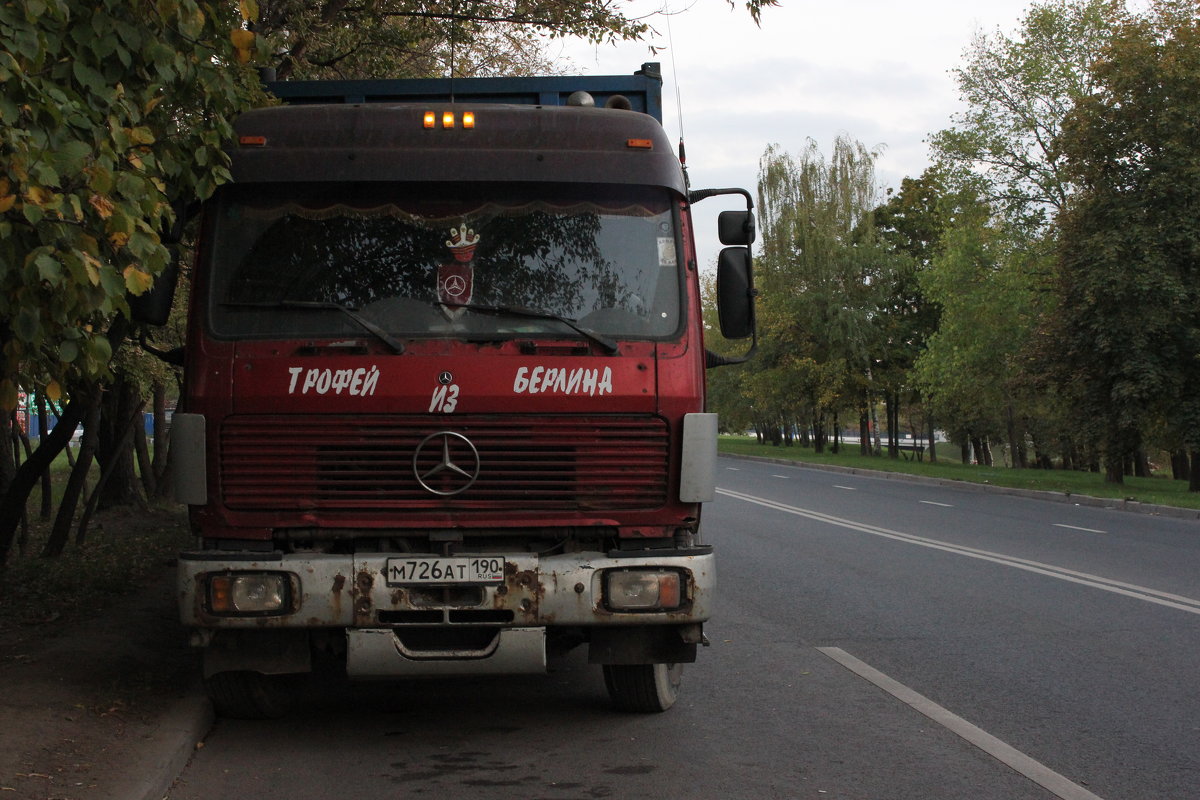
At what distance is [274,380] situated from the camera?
18.1 feet

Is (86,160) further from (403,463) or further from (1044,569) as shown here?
(1044,569)

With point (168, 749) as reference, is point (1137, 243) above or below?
above

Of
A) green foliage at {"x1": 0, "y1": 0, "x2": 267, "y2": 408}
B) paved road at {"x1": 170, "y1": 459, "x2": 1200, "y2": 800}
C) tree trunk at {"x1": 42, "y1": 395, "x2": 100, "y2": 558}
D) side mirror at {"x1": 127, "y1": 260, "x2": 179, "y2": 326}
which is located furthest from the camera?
tree trunk at {"x1": 42, "y1": 395, "x2": 100, "y2": 558}

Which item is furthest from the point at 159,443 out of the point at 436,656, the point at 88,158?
the point at 88,158

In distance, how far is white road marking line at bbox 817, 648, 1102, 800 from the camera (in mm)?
5023

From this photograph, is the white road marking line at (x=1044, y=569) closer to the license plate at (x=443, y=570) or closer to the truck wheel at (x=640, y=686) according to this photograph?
the truck wheel at (x=640, y=686)

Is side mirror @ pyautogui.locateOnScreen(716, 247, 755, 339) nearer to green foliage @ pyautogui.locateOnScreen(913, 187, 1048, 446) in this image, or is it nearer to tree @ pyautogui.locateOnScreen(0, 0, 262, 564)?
tree @ pyautogui.locateOnScreen(0, 0, 262, 564)

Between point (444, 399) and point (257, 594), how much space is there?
111cm

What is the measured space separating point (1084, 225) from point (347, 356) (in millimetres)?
28437

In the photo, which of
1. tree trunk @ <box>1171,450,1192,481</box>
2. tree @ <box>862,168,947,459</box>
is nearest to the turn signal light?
tree trunk @ <box>1171,450,1192,481</box>

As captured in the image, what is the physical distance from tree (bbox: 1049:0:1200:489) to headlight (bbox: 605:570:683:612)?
25903 millimetres

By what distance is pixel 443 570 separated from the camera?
542 centimetres

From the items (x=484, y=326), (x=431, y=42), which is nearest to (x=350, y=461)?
(x=484, y=326)

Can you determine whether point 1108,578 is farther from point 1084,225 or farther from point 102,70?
point 1084,225
